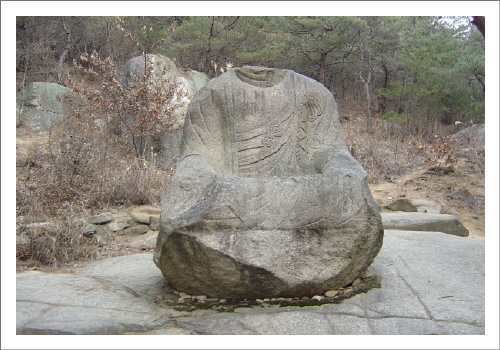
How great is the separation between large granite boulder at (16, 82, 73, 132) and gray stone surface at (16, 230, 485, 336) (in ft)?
22.9

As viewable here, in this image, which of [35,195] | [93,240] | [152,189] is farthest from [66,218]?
[152,189]

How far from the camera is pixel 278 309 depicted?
10.1 feet

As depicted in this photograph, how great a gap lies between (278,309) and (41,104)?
881 cm

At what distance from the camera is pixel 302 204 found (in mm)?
3086

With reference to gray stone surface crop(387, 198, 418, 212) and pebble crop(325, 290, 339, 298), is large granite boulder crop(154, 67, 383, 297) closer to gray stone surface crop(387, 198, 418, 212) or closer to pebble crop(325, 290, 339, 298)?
pebble crop(325, 290, 339, 298)

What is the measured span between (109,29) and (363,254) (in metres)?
12.0

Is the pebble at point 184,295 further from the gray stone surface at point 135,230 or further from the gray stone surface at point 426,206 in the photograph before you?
the gray stone surface at point 426,206

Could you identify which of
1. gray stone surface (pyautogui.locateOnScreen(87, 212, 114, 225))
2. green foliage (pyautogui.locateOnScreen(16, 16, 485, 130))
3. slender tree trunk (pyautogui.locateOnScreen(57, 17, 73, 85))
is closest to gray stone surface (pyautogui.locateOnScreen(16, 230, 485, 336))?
gray stone surface (pyautogui.locateOnScreen(87, 212, 114, 225))

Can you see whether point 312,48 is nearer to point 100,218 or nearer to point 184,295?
point 100,218

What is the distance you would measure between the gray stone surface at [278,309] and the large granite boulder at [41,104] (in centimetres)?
698

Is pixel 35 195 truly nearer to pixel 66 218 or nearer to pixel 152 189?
pixel 66 218

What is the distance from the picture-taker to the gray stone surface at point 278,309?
9.16 ft

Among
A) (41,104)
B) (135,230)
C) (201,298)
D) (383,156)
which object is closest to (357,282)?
(201,298)

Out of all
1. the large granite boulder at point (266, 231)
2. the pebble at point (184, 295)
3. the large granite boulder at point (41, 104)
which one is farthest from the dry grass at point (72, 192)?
the large granite boulder at point (41, 104)
